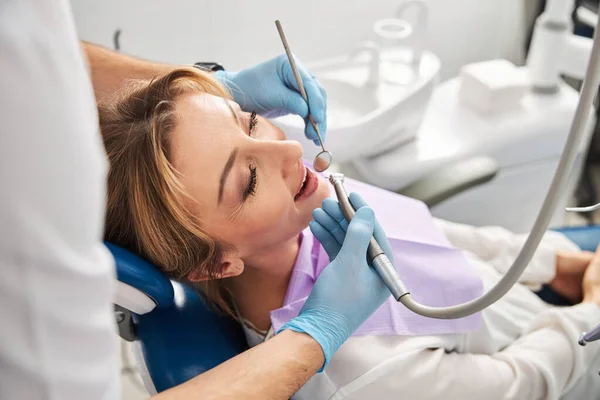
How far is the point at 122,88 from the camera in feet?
4.16

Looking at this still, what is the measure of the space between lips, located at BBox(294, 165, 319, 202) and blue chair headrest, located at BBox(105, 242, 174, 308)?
326 mm

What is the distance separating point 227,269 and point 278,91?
1.45ft

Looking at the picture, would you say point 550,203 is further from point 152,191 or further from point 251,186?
point 152,191

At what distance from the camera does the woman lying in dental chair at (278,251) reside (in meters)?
1.08

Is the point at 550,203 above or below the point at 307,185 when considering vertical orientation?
above

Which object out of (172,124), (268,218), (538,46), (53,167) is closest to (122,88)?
(172,124)

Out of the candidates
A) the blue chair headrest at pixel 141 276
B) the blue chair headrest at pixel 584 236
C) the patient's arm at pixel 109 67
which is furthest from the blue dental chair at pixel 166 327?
the blue chair headrest at pixel 584 236

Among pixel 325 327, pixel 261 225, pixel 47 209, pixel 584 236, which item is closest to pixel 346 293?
pixel 325 327

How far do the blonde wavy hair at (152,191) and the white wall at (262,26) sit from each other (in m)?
1.06

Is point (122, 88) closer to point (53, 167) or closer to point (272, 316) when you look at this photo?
point (272, 316)

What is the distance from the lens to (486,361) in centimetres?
130

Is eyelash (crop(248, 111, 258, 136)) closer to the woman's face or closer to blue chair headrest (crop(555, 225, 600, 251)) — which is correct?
the woman's face

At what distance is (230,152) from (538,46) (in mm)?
1432

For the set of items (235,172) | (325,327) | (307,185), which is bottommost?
(325,327)
